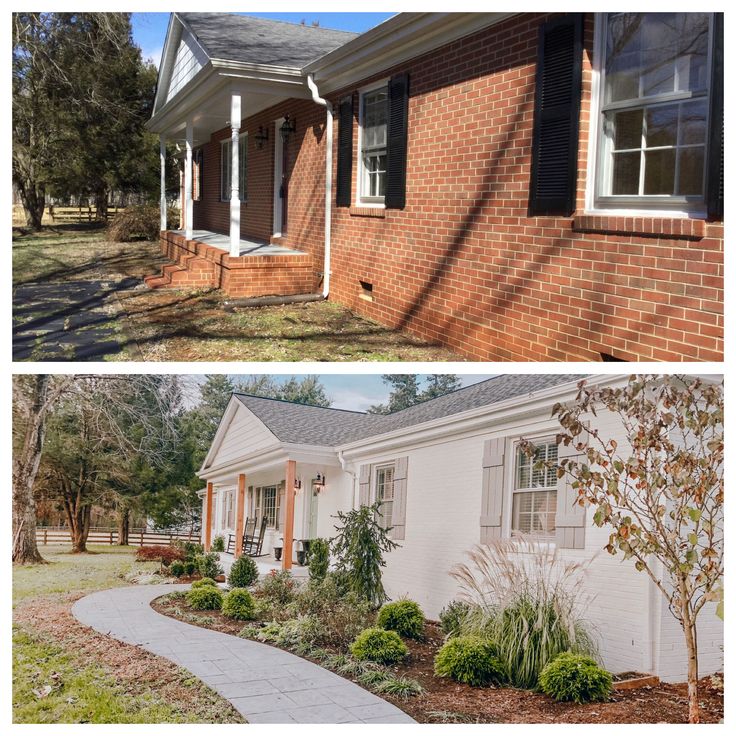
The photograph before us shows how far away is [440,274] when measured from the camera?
7859 millimetres

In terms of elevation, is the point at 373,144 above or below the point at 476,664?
above

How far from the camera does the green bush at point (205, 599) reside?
792cm

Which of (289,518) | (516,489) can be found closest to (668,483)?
(516,489)

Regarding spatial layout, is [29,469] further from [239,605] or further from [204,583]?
[239,605]

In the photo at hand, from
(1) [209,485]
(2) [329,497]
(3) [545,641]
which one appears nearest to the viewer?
(3) [545,641]

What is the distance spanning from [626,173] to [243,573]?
569 centimetres

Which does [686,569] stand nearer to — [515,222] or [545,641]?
[545,641]

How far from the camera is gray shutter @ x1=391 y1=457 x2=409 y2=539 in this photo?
785 centimetres

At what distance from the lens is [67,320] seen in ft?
29.5

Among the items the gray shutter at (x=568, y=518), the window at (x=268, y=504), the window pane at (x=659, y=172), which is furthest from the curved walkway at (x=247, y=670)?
the window pane at (x=659, y=172)

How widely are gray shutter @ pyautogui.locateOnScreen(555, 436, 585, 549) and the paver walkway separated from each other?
14.7 ft

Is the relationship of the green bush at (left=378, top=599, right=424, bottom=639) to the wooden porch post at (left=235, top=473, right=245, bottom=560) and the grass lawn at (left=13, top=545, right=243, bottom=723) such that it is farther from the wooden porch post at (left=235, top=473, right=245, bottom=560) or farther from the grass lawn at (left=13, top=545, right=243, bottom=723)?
the wooden porch post at (left=235, top=473, right=245, bottom=560)

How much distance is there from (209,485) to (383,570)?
2.13 meters
